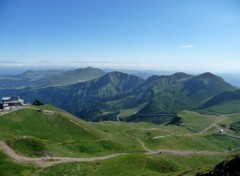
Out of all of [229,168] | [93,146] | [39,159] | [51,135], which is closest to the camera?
[229,168]

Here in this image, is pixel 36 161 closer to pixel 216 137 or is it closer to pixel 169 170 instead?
pixel 169 170

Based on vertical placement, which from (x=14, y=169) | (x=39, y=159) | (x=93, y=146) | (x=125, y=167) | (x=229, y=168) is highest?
(x=229, y=168)

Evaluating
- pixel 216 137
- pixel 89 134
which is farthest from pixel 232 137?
pixel 89 134

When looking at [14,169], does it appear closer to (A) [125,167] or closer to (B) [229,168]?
(A) [125,167]

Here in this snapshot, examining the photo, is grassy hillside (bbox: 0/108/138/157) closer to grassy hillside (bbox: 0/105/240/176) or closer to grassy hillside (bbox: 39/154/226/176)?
grassy hillside (bbox: 0/105/240/176)

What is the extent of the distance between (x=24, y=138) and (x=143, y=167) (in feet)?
146

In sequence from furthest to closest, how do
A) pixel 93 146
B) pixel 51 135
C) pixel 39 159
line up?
pixel 51 135 < pixel 93 146 < pixel 39 159

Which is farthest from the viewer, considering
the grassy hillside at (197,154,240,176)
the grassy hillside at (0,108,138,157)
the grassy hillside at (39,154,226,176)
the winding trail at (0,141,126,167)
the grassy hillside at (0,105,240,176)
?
the grassy hillside at (0,108,138,157)

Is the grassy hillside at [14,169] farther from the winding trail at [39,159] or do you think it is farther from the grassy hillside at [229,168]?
the grassy hillside at [229,168]

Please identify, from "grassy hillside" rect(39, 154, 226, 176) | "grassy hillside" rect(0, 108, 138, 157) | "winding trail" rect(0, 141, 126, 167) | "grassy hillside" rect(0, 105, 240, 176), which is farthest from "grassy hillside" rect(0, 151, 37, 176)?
"grassy hillside" rect(0, 108, 138, 157)

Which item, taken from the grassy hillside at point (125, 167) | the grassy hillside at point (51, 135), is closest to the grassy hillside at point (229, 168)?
the grassy hillside at point (125, 167)

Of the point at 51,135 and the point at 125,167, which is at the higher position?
the point at 51,135

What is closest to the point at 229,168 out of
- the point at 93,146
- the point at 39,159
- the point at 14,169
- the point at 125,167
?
the point at 125,167

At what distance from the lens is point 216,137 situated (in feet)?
625
